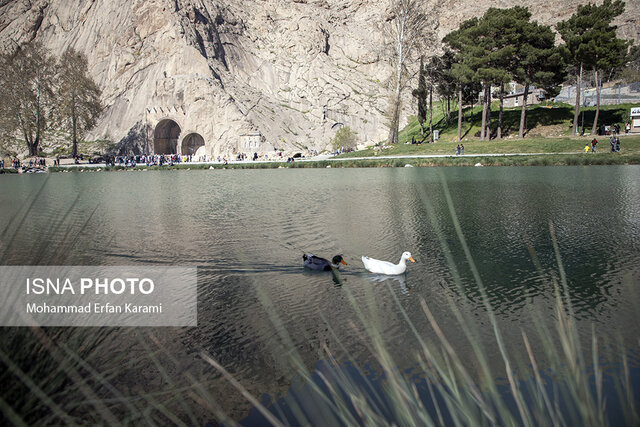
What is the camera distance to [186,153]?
7394cm

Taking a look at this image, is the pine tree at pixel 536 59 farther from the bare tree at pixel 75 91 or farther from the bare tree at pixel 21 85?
the bare tree at pixel 21 85

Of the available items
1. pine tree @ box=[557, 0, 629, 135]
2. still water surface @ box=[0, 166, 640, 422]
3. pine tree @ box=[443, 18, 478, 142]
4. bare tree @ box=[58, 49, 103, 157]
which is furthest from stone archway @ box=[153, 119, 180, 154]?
still water surface @ box=[0, 166, 640, 422]

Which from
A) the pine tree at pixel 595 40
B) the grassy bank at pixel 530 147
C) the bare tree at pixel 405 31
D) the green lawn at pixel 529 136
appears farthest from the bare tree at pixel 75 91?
the pine tree at pixel 595 40

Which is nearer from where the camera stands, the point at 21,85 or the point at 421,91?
the point at 421,91

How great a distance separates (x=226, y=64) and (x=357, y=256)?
80.9 meters

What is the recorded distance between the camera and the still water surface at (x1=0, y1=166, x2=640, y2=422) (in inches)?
219

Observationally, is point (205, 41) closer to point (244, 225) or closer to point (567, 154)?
point (567, 154)

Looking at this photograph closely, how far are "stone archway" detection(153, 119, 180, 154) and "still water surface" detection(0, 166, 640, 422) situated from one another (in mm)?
55073

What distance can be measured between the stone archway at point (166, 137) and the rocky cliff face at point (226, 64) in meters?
0.19

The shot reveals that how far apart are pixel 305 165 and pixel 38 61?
3875 centimetres

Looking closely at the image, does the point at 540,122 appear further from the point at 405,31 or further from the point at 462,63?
the point at 405,31

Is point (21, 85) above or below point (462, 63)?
above

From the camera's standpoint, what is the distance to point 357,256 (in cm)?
959

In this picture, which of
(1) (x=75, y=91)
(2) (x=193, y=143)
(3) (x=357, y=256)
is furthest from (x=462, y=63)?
(1) (x=75, y=91)
